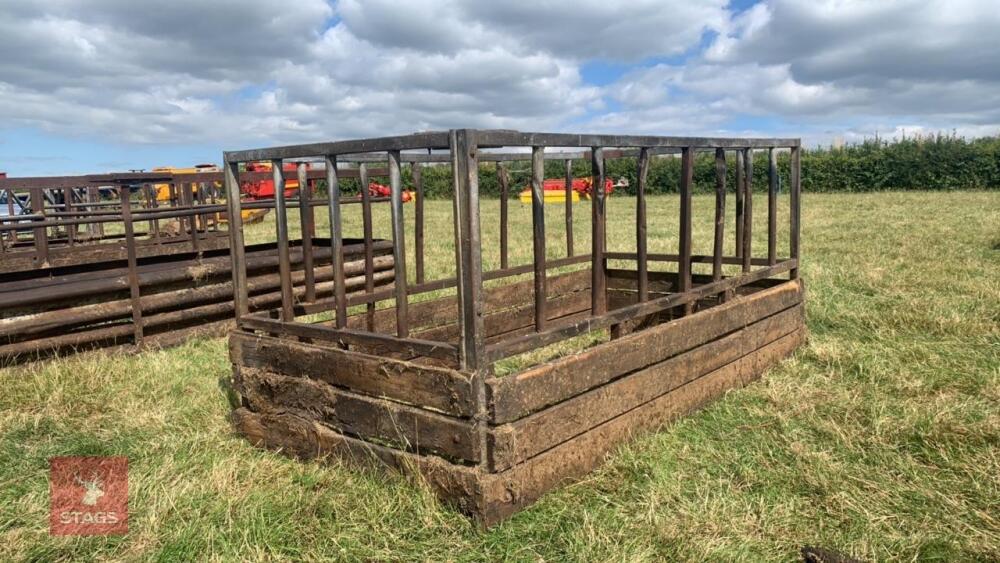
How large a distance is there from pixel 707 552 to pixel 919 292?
5461 millimetres

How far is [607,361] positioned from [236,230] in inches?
78.2

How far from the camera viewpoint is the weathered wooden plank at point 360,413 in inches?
109

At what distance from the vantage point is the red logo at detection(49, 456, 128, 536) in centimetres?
283

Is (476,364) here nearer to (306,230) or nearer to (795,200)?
(306,230)

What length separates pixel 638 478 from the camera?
311 cm

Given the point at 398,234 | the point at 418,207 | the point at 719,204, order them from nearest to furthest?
1. the point at 398,234
2. the point at 719,204
3. the point at 418,207

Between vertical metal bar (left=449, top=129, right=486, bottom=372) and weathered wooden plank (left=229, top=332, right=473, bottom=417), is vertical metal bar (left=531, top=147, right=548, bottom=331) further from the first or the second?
weathered wooden plank (left=229, top=332, right=473, bottom=417)

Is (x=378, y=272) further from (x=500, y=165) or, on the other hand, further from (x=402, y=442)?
(x=402, y=442)

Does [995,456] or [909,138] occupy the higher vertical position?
[909,138]

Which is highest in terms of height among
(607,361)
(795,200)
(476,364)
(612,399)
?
(795,200)

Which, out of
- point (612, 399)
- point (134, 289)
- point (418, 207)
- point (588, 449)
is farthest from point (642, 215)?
point (134, 289)

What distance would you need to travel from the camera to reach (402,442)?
9.75 ft

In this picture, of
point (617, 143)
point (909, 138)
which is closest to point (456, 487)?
point (617, 143)

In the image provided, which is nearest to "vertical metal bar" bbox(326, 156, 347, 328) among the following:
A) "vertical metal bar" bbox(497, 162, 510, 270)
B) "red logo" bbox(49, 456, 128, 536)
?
"red logo" bbox(49, 456, 128, 536)
